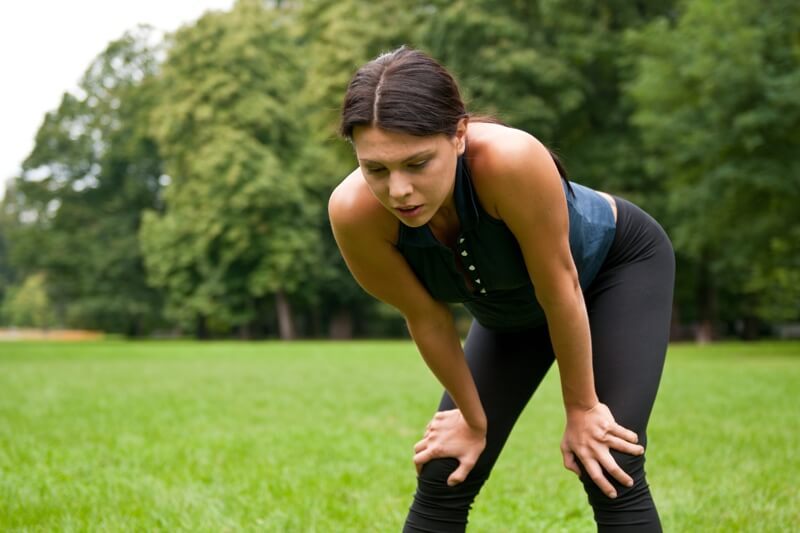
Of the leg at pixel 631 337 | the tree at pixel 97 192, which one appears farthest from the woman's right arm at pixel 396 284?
the tree at pixel 97 192

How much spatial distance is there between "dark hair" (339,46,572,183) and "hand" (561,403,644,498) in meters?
0.97

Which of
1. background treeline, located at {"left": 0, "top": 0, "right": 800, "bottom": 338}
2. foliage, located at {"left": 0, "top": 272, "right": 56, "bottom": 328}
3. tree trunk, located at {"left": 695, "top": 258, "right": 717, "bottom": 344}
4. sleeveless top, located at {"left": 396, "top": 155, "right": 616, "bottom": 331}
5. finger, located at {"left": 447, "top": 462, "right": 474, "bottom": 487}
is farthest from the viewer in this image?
foliage, located at {"left": 0, "top": 272, "right": 56, "bottom": 328}

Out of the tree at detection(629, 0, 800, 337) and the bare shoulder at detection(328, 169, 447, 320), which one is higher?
the tree at detection(629, 0, 800, 337)

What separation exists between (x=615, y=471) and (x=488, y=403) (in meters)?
Result: 0.55

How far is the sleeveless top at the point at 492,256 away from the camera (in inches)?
91.5

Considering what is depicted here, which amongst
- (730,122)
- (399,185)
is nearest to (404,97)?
(399,185)

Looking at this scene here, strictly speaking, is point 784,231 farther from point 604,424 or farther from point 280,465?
point 604,424

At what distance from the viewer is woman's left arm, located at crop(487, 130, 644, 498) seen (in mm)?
2180

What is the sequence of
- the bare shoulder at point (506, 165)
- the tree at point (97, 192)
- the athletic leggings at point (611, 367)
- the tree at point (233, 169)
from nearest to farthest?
the bare shoulder at point (506, 165), the athletic leggings at point (611, 367), the tree at point (233, 169), the tree at point (97, 192)

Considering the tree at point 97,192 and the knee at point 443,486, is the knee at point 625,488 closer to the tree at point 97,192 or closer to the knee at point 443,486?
the knee at point 443,486

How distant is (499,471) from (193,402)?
5203 millimetres

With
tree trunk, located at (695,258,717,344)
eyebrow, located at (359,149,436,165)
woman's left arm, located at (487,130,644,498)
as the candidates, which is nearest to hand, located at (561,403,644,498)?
woman's left arm, located at (487,130,644,498)

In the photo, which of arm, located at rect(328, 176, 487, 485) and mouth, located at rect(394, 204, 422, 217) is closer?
mouth, located at rect(394, 204, 422, 217)

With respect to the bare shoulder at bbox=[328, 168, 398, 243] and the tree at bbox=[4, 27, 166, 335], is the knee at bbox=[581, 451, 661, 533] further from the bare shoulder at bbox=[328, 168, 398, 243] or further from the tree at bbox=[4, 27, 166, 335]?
the tree at bbox=[4, 27, 166, 335]
